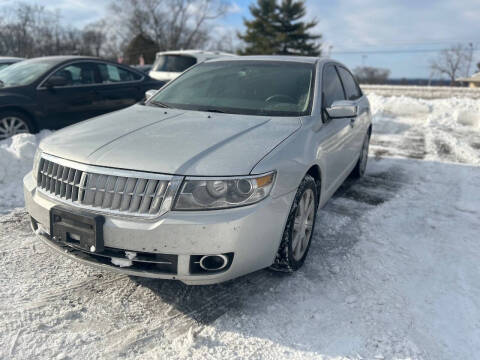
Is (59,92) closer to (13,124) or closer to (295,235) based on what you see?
(13,124)

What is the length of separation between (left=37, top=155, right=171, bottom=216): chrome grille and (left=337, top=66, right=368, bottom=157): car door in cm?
290

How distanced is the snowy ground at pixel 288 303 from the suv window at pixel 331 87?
1.22 metres

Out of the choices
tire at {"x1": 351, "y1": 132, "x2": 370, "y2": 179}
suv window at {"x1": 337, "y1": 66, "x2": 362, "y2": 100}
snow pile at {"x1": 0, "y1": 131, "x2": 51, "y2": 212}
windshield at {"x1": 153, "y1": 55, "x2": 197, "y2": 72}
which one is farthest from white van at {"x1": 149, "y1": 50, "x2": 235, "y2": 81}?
tire at {"x1": 351, "y1": 132, "x2": 370, "y2": 179}

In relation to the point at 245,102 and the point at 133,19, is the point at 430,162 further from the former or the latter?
the point at 133,19

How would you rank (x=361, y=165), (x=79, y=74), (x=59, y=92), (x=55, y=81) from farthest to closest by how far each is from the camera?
1. (x=79, y=74)
2. (x=59, y=92)
3. (x=55, y=81)
4. (x=361, y=165)

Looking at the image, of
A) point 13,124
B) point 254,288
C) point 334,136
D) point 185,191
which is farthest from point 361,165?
point 13,124

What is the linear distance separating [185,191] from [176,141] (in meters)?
0.50

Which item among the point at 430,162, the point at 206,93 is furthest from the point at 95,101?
the point at 430,162

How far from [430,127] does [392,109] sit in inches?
92.2

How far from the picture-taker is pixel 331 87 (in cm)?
406

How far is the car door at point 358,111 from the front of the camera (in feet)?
15.5

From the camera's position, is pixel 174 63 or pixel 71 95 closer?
pixel 71 95

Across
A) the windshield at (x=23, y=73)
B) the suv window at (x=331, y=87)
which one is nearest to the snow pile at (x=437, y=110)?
the suv window at (x=331, y=87)

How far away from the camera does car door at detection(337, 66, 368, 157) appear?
4730mm
